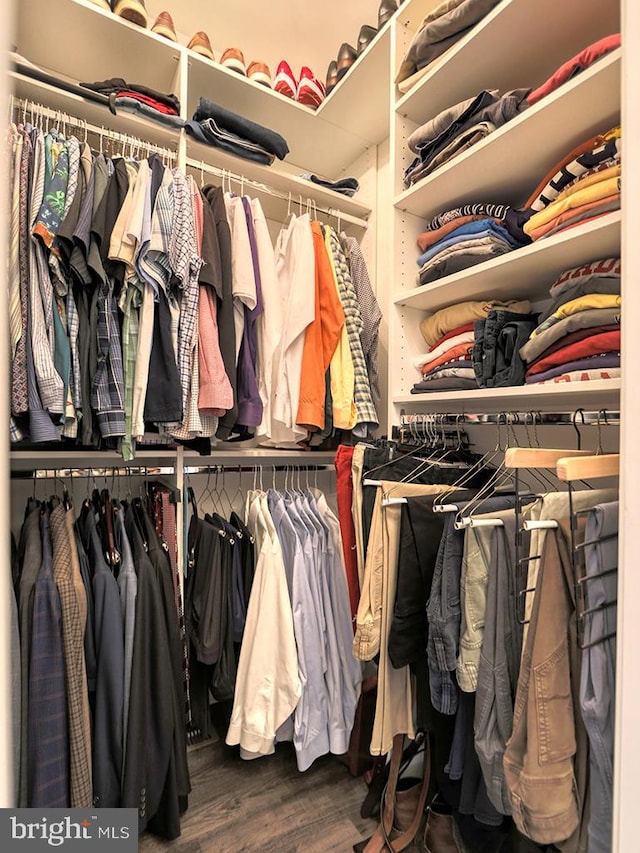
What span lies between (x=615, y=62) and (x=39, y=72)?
1.36 m

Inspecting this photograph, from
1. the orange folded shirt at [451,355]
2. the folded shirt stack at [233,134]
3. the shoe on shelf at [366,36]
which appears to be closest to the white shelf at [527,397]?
the orange folded shirt at [451,355]

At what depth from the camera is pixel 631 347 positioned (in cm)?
46

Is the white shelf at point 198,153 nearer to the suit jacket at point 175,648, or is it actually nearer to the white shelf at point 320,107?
the white shelf at point 320,107

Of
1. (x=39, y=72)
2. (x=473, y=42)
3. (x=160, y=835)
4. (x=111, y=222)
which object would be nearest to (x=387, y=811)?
(x=160, y=835)

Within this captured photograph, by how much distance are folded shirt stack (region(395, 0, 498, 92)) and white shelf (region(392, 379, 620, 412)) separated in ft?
2.87

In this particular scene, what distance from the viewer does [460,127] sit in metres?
1.06

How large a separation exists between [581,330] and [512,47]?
731mm

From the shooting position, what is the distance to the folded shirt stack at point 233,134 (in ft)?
4.39

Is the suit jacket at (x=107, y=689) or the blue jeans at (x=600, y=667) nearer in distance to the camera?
the blue jeans at (x=600, y=667)

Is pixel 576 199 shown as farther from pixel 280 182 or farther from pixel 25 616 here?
pixel 25 616

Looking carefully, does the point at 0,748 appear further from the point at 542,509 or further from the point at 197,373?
the point at 197,373

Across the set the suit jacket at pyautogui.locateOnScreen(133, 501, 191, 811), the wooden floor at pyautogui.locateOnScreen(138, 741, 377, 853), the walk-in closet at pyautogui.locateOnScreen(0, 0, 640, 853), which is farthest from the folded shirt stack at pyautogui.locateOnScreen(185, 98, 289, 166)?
the wooden floor at pyautogui.locateOnScreen(138, 741, 377, 853)

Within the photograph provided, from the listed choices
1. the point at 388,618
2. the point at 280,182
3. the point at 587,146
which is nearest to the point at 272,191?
the point at 280,182

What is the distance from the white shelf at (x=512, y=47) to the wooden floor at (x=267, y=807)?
83.3 inches
